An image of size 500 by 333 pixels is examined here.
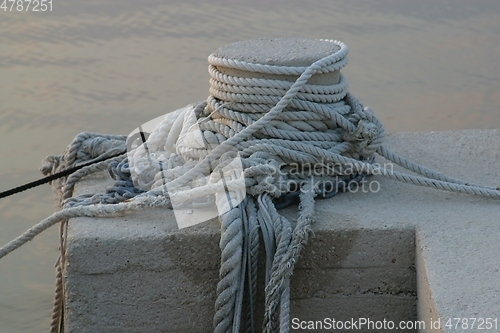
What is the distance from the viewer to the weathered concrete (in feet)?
7.71

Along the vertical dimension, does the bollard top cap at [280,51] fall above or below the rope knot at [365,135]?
above

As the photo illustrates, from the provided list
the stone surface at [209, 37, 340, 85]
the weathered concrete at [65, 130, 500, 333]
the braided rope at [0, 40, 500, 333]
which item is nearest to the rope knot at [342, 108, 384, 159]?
the braided rope at [0, 40, 500, 333]

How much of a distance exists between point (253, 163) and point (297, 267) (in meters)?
0.34

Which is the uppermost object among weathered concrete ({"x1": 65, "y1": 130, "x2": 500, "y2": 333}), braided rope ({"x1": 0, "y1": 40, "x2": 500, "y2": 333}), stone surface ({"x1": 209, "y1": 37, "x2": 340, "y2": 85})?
stone surface ({"x1": 209, "y1": 37, "x2": 340, "y2": 85})

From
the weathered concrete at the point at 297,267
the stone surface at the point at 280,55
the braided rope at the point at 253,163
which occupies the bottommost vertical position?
the weathered concrete at the point at 297,267

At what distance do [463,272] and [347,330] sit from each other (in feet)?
1.50

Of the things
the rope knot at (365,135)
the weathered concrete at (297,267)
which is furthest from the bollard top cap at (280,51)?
the weathered concrete at (297,267)

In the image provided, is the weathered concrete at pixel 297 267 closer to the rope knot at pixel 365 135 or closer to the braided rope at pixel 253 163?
the braided rope at pixel 253 163

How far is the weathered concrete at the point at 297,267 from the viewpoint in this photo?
2350mm

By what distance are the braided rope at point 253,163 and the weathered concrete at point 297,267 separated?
0.29ft

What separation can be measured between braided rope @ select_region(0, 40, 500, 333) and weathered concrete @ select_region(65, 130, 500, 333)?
0.29ft

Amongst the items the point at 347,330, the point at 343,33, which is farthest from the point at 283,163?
the point at 343,33

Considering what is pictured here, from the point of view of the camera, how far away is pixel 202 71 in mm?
5520

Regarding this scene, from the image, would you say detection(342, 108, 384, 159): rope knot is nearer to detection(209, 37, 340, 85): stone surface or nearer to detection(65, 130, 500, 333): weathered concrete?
detection(209, 37, 340, 85): stone surface
